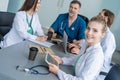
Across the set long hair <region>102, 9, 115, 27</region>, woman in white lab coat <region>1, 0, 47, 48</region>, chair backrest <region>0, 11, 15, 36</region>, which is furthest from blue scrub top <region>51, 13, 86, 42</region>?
chair backrest <region>0, 11, 15, 36</region>

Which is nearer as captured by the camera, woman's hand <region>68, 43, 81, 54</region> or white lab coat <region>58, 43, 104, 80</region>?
white lab coat <region>58, 43, 104, 80</region>

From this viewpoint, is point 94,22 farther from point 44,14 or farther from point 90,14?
point 44,14

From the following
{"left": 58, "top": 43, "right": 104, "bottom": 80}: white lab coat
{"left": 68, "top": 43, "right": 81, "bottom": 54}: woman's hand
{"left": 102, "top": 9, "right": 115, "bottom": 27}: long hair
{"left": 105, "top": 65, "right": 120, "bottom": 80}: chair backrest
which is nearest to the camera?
{"left": 105, "top": 65, "right": 120, "bottom": 80}: chair backrest

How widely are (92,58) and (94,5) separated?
12.2 ft

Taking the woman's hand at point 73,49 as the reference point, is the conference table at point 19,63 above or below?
above

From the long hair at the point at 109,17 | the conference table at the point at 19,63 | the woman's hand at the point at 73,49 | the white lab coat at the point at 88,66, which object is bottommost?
the woman's hand at the point at 73,49

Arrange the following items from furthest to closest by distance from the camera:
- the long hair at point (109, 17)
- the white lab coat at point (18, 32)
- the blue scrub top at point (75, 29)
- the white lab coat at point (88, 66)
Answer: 1. the blue scrub top at point (75, 29)
2. the long hair at point (109, 17)
3. the white lab coat at point (18, 32)
4. the white lab coat at point (88, 66)

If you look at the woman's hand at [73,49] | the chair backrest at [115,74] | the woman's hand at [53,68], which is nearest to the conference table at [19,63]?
the woman's hand at [53,68]

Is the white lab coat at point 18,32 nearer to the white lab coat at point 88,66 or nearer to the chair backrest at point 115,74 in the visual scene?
the white lab coat at point 88,66

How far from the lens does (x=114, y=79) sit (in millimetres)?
1456

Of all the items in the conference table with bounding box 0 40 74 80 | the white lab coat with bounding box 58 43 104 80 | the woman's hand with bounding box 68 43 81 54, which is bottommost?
the woman's hand with bounding box 68 43 81 54

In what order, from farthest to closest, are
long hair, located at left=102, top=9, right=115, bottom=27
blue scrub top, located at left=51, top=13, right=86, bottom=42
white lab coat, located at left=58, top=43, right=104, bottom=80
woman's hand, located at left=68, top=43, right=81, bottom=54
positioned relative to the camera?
blue scrub top, located at left=51, top=13, right=86, bottom=42 → long hair, located at left=102, top=9, right=115, bottom=27 → woman's hand, located at left=68, top=43, right=81, bottom=54 → white lab coat, located at left=58, top=43, right=104, bottom=80

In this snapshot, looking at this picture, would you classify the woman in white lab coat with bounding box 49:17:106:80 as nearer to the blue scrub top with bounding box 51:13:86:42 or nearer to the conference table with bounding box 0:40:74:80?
the conference table with bounding box 0:40:74:80

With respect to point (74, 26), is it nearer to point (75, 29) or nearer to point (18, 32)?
point (75, 29)
